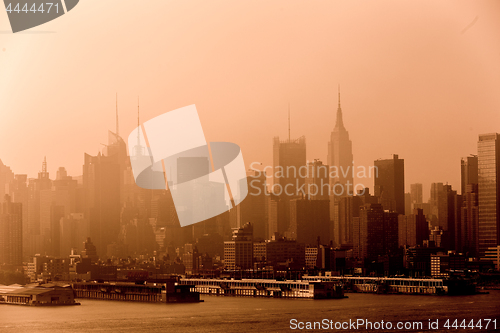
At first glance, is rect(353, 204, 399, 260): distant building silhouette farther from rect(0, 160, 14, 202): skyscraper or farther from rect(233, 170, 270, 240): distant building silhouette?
rect(0, 160, 14, 202): skyscraper

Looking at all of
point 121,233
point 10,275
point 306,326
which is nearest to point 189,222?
point 121,233

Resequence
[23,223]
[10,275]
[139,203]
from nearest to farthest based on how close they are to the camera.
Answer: [10,275]
[23,223]
[139,203]

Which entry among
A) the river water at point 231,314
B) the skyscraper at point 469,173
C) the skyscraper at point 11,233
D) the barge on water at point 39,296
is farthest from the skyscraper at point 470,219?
the barge on water at point 39,296

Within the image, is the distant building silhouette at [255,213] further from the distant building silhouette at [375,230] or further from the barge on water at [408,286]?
the barge on water at [408,286]

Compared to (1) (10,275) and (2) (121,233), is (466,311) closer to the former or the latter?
(1) (10,275)

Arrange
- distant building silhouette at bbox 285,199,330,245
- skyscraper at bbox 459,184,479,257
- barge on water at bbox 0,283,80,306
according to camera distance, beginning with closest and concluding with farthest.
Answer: barge on water at bbox 0,283,80,306 → skyscraper at bbox 459,184,479,257 → distant building silhouette at bbox 285,199,330,245

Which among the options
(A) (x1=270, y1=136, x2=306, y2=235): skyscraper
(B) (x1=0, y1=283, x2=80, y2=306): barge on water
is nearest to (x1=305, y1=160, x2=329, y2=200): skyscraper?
(A) (x1=270, y1=136, x2=306, y2=235): skyscraper

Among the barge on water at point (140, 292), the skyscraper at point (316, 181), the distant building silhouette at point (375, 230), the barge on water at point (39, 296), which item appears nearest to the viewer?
the barge on water at point (39, 296)
